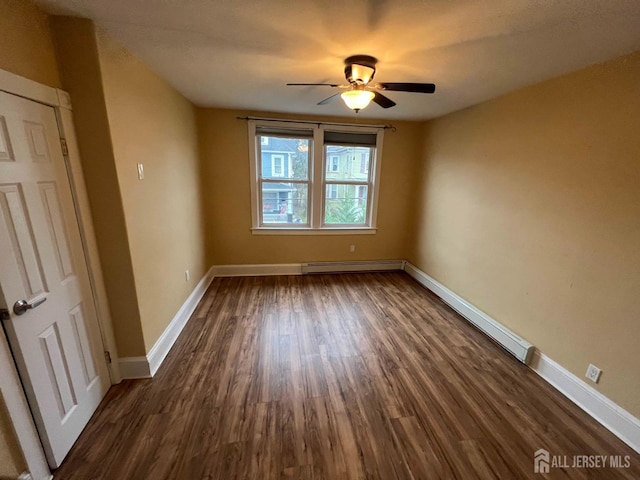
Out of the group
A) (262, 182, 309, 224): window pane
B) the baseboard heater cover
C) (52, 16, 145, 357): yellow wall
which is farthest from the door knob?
the baseboard heater cover

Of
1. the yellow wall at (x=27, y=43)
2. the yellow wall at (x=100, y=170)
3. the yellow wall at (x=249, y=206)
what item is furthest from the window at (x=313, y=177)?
the yellow wall at (x=27, y=43)

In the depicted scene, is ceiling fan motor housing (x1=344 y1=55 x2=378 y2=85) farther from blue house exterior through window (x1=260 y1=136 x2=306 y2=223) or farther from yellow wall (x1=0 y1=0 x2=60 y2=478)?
blue house exterior through window (x1=260 y1=136 x2=306 y2=223)

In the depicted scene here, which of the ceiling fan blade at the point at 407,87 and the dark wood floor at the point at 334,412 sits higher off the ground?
the ceiling fan blade at the point at 407,87

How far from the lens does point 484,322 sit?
2.75 metres

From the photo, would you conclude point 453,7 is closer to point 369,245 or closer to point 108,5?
point 108,5

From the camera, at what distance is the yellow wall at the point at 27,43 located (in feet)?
3.90

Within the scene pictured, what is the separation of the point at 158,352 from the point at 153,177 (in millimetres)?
1427

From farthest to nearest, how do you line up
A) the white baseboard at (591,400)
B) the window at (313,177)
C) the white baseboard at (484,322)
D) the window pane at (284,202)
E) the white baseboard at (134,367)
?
the window pane at (284,202)
the window at (313,177)
the white baseboard at (484,322)
the white baseboard at (134,367)
the white baseboard at (591,400)

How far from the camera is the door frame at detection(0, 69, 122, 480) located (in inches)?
46.4

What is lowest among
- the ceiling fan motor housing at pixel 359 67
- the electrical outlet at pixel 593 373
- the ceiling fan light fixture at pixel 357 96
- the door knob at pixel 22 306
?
the electrical outlet at pixel 593 373

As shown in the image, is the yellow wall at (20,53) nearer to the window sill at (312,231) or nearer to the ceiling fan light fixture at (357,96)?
the ceiling fan light fixture at (357,96)

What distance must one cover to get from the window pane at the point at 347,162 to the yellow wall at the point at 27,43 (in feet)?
9.67

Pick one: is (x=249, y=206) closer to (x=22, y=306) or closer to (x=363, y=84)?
(x=363, y=84)

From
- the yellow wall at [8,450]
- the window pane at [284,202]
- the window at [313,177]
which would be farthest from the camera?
the window pane at [284,202]
